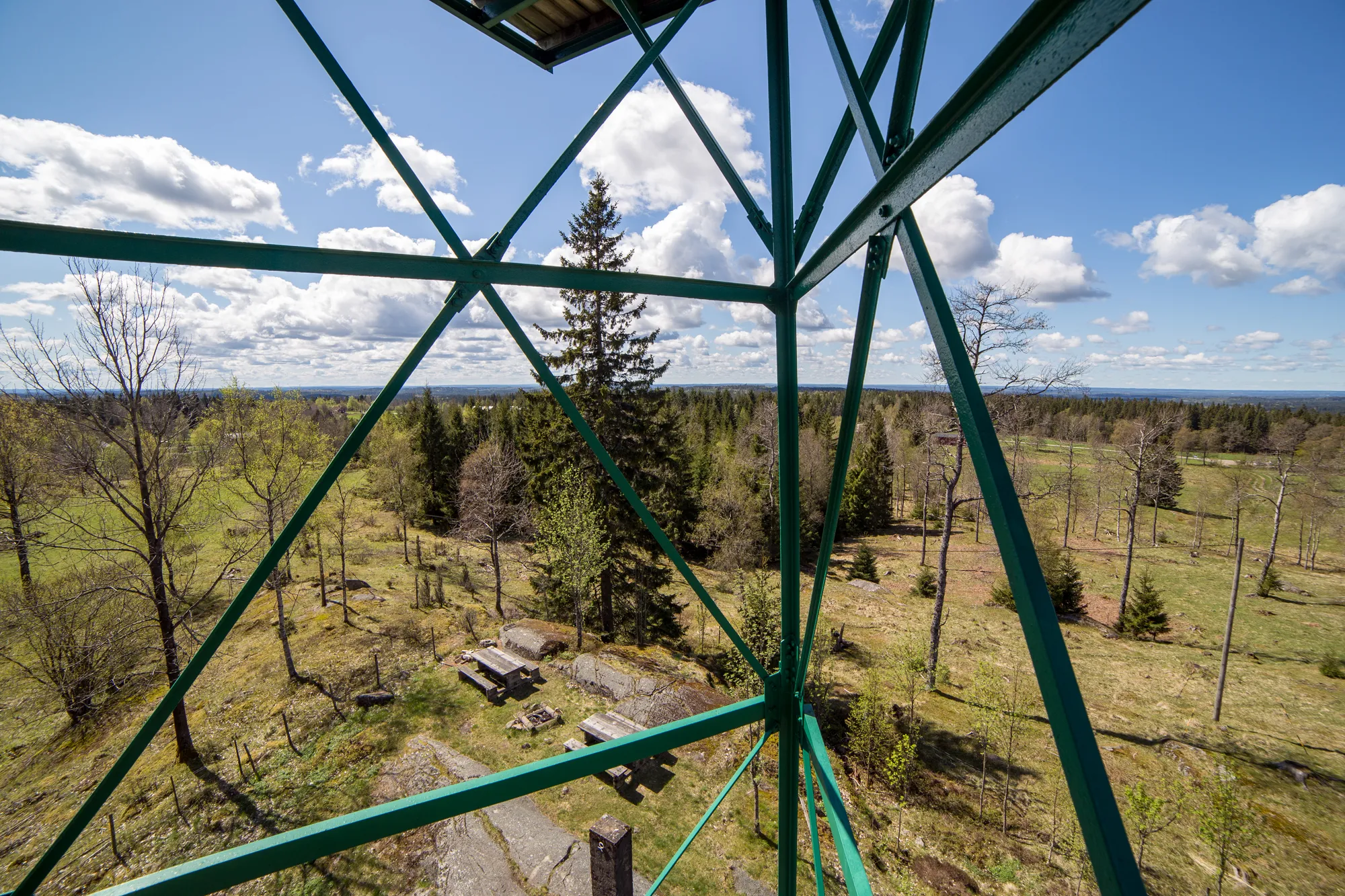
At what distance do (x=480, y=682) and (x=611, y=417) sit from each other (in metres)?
7.04

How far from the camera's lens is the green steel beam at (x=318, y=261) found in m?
1.35

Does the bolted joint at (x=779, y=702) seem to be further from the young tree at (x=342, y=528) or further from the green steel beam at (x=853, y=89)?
the young tree at (x=342, y=528)

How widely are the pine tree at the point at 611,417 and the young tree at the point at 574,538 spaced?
13.5 inches

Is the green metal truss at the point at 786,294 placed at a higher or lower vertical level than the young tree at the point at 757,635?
higher

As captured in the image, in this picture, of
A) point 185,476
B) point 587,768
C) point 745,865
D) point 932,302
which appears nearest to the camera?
point 932,302

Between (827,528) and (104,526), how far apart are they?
474 inches

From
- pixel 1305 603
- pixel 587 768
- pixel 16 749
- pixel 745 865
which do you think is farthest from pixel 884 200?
pixel 1305 603

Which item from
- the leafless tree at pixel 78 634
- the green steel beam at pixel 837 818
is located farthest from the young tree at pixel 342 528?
the green steel beam at pixel 837 818

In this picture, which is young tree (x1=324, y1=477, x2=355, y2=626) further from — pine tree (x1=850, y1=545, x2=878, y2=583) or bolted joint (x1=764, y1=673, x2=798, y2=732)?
pine tree (x1=850, y1=545, x2=878, y2=583)

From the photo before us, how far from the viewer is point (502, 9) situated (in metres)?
2.77

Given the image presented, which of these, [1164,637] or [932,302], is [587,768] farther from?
[1164,637]

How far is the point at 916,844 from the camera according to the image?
831 cm

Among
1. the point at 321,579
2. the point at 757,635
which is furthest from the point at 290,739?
the point at 321,579

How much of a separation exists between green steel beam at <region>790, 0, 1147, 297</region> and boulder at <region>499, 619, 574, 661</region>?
512 inches
